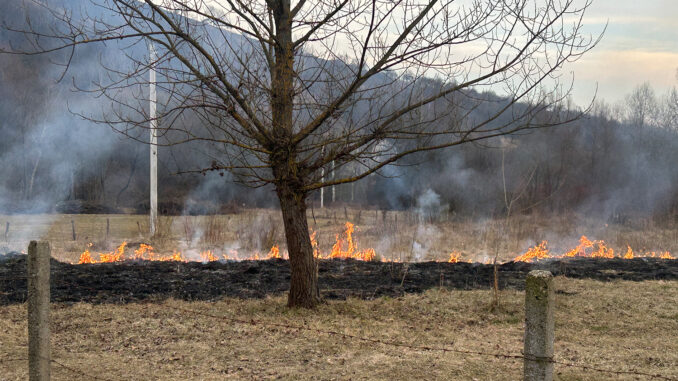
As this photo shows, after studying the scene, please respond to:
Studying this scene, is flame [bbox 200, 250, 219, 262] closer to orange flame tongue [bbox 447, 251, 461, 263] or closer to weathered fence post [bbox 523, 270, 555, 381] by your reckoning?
orange flame tongue [bbox 447, 251, 461, 263]

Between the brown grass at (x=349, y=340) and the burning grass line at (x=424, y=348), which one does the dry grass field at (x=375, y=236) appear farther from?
the burning grass line at (x=424, y=348)

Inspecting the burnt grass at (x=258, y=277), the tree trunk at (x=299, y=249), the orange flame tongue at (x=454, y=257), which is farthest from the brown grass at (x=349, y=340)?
the orange flame tongue at (x=454, y=257)

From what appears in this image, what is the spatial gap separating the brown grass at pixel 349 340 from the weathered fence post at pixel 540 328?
2.32 m

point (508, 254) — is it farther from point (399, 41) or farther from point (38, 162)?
point (38, 162)

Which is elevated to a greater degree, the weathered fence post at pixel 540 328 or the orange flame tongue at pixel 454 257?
the weathered fence post at pixel 540 328

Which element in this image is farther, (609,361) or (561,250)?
(561,250)

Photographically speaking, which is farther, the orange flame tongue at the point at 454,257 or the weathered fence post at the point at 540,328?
the orange flame tongue at the point at 454,257

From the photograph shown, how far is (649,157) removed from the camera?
1462 inches

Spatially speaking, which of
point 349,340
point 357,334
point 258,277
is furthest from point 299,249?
point 258,277

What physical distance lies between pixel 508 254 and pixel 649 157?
82.4 feet

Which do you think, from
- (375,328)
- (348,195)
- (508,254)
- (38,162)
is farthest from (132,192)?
(375,328)

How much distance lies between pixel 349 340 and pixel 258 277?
3.78m

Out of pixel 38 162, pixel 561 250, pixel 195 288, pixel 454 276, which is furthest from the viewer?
pixel 38 162

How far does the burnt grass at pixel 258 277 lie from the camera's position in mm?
8836
